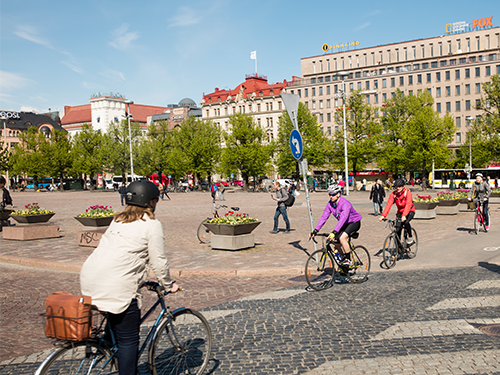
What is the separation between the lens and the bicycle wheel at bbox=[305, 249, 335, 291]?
7.43 metres

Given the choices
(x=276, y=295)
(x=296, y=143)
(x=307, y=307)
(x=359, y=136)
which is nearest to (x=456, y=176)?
(x=359, y=136)

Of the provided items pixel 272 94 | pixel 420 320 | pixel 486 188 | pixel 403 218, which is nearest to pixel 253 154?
pixel 272 94

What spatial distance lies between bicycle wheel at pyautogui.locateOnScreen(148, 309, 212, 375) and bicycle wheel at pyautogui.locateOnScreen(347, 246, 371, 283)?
4.33 m

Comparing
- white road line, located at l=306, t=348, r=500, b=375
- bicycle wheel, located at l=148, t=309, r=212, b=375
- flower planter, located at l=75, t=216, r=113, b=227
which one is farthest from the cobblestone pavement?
flower planter, located at l=75, t=216, r=113, b=227

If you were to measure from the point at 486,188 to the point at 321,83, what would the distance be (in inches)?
3279

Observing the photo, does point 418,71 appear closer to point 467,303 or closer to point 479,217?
point 479,217

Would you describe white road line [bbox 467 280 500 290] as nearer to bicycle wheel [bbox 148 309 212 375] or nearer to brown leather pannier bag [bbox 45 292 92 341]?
bicycle wheel [bbox 148 309 212 375]

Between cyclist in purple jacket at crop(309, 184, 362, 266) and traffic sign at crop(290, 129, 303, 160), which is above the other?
traffic sign at crop(290, 129, 303, 160)

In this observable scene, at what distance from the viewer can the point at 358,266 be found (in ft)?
26.0

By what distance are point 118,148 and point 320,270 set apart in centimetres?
6878

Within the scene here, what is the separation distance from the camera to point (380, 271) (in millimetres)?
9188

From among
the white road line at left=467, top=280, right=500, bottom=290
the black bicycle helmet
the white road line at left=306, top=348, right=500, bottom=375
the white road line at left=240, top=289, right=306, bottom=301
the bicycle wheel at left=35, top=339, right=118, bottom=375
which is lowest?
the white road line at left=467, top=280, right=500, bottom=290

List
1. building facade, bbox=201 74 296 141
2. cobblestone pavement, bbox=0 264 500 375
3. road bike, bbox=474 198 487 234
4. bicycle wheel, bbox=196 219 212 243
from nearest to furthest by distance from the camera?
cobblestone pavement, bbox=0 264 500 375, bicycle wheel, bbox=196 219 212 243, road bike, bbox=474 198 487 234, building facade, bbox=201 74 296 141

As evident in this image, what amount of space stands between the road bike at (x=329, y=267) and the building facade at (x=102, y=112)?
11320 cm
